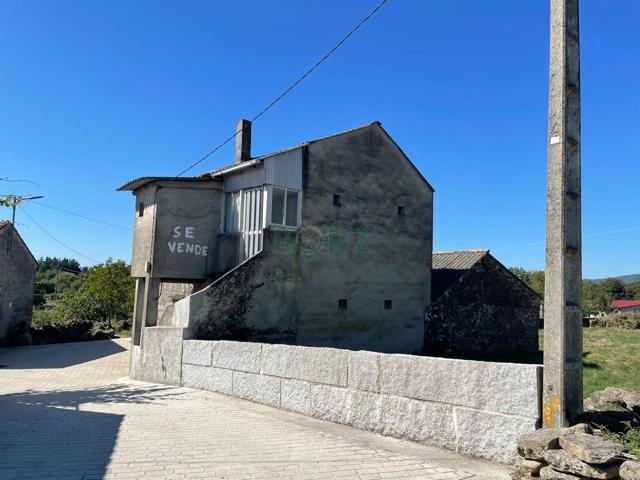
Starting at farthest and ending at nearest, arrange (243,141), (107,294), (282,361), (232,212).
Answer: (107,294)
(243,141)
(232,212)
(282,361)

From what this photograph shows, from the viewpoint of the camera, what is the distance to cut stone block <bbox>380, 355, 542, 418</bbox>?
17.3ft

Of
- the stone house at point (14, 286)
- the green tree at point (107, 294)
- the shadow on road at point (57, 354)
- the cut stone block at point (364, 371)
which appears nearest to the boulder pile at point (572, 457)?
the cut stone block at point (364, 371)

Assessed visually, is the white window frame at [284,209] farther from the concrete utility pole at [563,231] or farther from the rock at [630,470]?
the rock at [630,470]

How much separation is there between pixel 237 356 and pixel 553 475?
611 centimetres

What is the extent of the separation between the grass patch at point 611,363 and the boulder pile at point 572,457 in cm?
562

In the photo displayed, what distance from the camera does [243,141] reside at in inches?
757

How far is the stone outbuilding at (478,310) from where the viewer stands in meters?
19.5

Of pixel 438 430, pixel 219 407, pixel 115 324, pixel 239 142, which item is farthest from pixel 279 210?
pixel 115 324

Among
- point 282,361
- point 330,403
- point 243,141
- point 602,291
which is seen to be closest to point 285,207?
point 243,141

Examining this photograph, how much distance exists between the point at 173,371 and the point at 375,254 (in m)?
8.49

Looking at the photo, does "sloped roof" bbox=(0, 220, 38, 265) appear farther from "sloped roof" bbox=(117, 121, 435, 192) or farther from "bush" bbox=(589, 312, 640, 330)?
"bush" bbox=(589, 312, 640, 330)

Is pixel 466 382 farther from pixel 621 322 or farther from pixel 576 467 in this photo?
pixel 621 322

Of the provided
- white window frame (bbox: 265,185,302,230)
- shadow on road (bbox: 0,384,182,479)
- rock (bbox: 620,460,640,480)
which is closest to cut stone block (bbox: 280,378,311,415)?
shadow on road (bbox: 0,384,182,479)

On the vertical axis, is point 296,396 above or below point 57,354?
above
